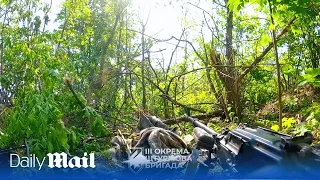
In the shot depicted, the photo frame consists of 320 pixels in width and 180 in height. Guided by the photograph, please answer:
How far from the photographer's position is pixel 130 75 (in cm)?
539

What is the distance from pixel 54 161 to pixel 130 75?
313cm

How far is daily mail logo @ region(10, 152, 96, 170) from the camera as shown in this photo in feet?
7.29

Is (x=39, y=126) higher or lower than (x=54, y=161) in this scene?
higher

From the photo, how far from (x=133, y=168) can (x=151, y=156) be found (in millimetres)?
163

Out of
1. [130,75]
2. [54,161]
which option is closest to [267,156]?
[54,161]

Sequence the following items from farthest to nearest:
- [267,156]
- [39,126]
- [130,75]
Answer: [130,75], [39,126], [267,156]

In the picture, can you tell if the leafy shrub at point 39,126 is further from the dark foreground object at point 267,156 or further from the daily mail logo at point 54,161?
the dark foreground object at point 267,156

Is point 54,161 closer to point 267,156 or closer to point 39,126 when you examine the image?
point 39,126

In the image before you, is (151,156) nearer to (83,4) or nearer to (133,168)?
(133,168)

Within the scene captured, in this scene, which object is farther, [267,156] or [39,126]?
[39,126]

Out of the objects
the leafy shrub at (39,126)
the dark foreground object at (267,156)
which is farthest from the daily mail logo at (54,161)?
the dark foreground object at (267,156)

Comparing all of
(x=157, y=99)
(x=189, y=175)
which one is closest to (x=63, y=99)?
(x=189, y=175)

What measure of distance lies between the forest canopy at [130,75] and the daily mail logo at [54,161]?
0.06 metres

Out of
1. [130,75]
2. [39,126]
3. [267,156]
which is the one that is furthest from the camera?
[130,75]
